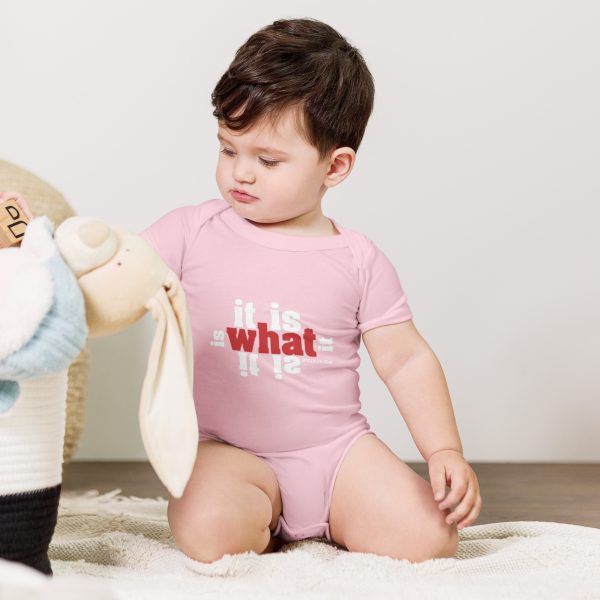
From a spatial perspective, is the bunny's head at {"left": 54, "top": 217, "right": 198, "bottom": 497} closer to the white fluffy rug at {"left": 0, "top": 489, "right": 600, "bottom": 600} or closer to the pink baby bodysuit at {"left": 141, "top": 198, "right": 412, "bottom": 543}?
the white fluffy rug at {"left": 0, "top": 489, "right": 600, "bottom": 600}

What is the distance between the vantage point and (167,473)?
0.87 metres


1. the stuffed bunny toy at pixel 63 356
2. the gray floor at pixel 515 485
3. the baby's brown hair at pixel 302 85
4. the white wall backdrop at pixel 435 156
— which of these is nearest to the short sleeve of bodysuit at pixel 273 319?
the baby's brown hair at pixel 302 85

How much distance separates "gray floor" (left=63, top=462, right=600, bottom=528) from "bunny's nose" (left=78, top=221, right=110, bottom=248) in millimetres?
755

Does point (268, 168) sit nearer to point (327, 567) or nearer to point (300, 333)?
point (300, 333)

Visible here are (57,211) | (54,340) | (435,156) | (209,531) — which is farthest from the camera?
(435,156)

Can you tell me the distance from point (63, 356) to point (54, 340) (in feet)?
0.06

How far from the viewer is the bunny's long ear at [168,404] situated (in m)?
0.85

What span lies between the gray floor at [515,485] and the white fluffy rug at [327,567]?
0.69ft

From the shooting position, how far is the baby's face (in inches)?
43.7

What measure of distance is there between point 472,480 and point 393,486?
9 centimetres

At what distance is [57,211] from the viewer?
4.79 ft

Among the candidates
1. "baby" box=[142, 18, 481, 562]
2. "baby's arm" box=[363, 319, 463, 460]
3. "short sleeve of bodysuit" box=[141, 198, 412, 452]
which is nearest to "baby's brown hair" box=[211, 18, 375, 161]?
"baby" box=[142, 18, 481, 562]

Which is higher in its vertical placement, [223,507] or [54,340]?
[54,340]

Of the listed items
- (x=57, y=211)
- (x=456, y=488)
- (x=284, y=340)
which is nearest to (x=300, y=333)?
(x=284, y=340)
